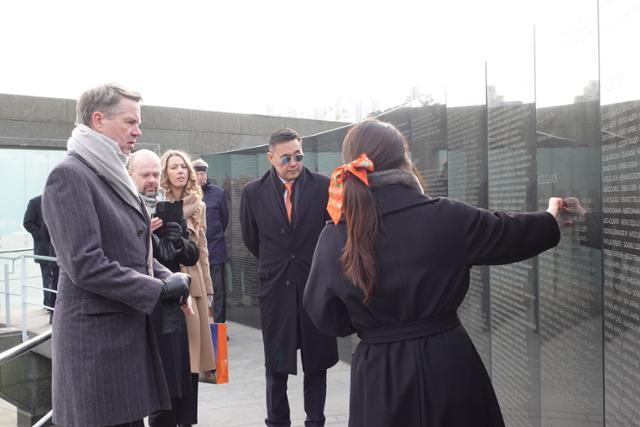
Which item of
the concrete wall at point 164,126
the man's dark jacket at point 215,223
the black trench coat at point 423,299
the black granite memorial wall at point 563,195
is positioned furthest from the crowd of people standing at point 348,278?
the concrete wall at point 164,126

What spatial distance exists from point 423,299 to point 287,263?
7.77 ft

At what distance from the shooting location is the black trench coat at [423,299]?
2.47 metres

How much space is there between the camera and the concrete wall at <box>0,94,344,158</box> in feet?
33.7

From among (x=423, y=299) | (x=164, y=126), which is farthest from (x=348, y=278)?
(x=164, y=126)

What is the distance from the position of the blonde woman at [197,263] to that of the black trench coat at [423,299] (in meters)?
2.07

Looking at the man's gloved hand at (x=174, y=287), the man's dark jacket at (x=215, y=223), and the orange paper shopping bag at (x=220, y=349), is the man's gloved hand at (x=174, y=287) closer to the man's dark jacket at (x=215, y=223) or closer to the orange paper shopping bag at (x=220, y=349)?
the orange paper shopping bag at (x=220, y=349)

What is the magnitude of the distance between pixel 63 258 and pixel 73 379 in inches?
18.5

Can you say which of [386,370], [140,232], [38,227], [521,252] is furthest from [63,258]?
[38,227]

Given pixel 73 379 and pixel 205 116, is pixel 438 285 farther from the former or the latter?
pixel 205 116

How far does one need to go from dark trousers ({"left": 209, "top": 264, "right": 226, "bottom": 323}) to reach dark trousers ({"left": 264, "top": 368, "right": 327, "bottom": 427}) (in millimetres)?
3513

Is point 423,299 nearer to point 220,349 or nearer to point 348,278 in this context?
point 348,278

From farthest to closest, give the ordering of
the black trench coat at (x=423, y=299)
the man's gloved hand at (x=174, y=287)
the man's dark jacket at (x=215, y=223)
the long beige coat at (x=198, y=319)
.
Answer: the man's dark jacket at (x=215, y=223) → the long beige coat at (x=198, y=319) → the man's gloved hand at (x=174, y=287) → the black trench coat at (x=423, y=299)

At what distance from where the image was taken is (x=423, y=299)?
250 cm

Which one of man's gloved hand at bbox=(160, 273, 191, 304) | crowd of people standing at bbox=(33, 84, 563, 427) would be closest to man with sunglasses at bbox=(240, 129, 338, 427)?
crowd of people standing at bbox=(33, 84, 563, 427)
